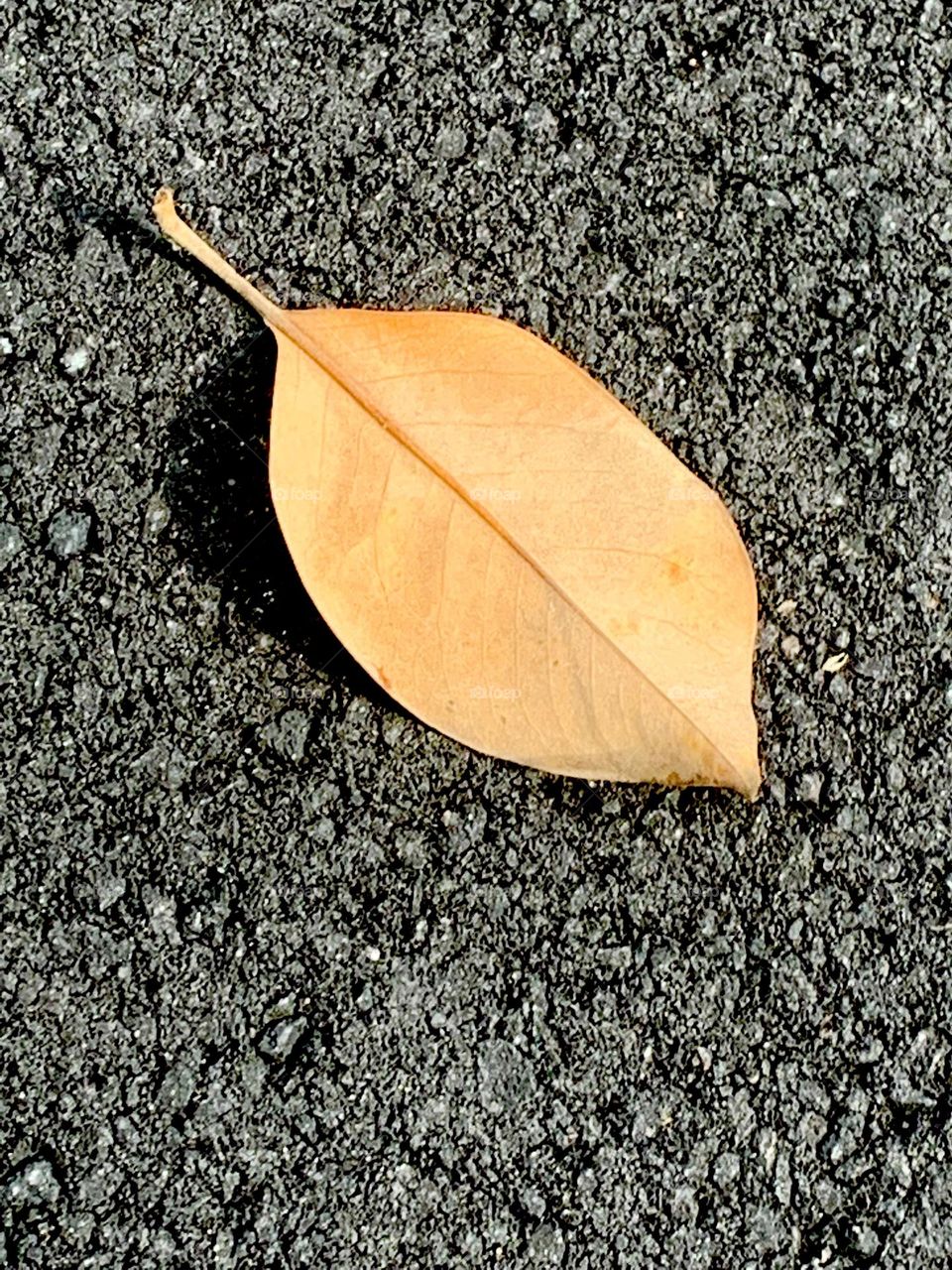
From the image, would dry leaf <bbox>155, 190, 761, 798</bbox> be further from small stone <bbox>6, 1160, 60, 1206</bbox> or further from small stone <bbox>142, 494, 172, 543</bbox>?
small stone <bbox>6, 1160, 60, 1206</bbox>

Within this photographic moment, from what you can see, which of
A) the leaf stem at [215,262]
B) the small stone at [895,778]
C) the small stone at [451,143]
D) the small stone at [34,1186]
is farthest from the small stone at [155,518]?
the small stone at [895,778]

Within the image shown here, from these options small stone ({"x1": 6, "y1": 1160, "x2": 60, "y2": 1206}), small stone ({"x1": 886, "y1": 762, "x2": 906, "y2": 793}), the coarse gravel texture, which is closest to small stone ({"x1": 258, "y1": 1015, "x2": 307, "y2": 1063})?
the coarse gravel texture

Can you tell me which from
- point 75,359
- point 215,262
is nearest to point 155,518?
point 75,359

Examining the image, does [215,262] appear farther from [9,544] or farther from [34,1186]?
[34,1186]

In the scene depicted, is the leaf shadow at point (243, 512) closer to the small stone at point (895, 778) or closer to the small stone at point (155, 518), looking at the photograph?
the small stone at point (155, 518)

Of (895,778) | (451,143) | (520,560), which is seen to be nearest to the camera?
(520,560)

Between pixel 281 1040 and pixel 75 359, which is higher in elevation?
pixel 75 359

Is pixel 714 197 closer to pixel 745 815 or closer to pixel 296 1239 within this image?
pixel 745 815
